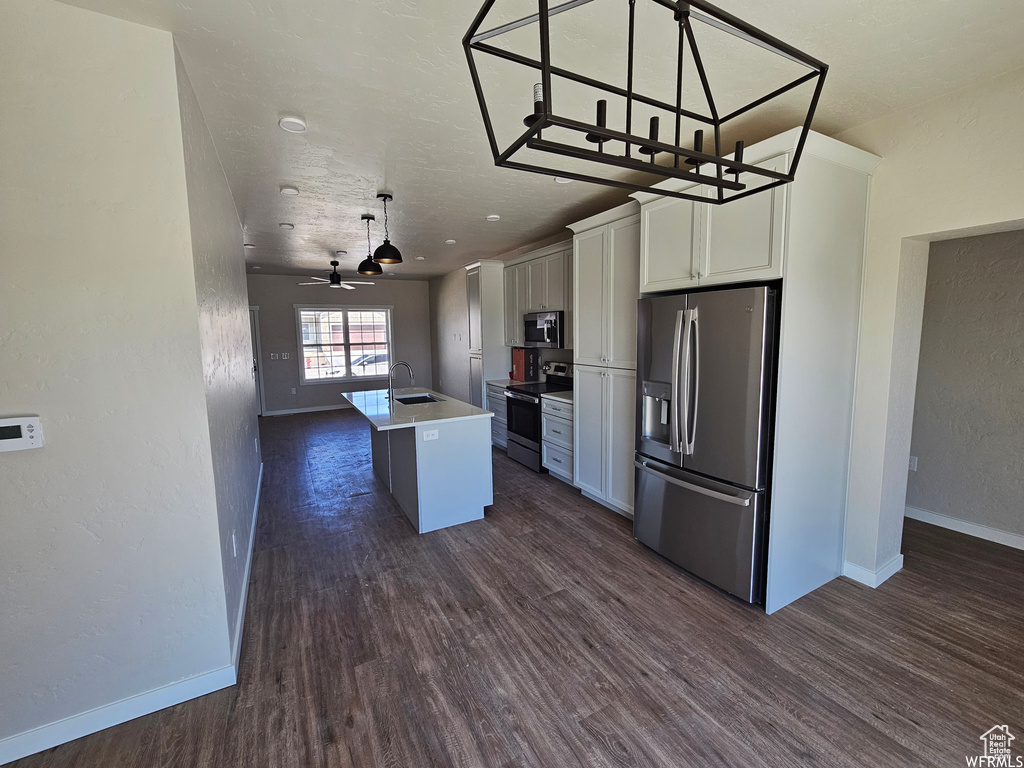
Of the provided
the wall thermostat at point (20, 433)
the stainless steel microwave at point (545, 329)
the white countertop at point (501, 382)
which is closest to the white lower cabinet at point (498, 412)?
the white countertop at point (501, 382)

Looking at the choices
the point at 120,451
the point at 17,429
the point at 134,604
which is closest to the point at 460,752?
the point at 134,604

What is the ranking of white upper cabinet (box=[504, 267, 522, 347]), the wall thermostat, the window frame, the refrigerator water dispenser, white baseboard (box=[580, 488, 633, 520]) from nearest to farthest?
the wall thermostat, the refrigerator water dispenser, white baseboard (box=[580, 488, 633, 520]), white upper cabinet (box=[504, 267, 522, 347]), the window frame

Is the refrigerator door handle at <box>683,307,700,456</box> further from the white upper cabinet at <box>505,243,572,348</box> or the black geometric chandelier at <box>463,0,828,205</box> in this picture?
the white upper cabinet at <box>505,243,572,348</box>

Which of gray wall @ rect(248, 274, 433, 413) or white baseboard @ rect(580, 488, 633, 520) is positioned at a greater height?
gray wall @ rect(248, 274, 433, 413)

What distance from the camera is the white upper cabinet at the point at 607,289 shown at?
3201 mm

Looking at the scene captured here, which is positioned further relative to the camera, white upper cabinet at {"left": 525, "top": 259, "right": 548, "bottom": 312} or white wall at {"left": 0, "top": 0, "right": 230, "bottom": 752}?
white upper cabinet at {"left": 525, "top": 259, "right": 548, "bottom": 312}

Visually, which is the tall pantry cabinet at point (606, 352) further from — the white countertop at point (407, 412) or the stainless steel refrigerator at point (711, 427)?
the white countertop at point (407, 412)

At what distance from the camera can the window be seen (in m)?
8.24

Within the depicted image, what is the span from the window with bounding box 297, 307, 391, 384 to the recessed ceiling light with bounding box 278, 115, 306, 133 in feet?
20.9

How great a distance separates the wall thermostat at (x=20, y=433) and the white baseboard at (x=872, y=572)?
3911 millimetres

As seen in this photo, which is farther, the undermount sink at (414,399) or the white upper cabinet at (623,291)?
the undermount sink at (414,399)

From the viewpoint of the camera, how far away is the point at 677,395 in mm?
2531

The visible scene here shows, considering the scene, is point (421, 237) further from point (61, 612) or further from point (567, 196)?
point (61, 612)

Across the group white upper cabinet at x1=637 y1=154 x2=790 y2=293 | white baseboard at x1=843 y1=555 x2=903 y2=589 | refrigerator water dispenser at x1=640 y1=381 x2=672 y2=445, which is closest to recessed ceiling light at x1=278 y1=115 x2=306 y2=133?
white upper cabinet at x1=637 y1=154 x2=790 y2=293
